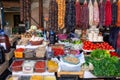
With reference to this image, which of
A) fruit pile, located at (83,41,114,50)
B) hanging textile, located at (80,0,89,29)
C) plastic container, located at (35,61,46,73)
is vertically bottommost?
plastic container, located at (35,61,46,73)

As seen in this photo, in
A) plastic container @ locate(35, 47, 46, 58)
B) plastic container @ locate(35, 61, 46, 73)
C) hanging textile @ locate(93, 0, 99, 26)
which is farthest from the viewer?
hanging textile @ locate(93, 0, 99, 26)

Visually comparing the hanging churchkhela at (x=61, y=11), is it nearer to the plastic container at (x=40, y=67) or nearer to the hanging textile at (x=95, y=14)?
the hanging textile at (x=95, y=14)

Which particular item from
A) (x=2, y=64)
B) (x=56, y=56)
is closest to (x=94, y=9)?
(x=56, y=56)

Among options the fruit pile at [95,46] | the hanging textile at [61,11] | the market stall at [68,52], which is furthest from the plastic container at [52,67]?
the hanging textile at [61,11]

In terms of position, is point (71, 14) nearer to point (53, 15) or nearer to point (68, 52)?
point (53, 15)

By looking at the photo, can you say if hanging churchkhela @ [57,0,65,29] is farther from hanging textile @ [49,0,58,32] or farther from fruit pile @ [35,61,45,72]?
fruit pile @ [35,61,45,72]

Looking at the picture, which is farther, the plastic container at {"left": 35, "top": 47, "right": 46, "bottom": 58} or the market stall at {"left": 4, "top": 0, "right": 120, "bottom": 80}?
the plastic container at {"left": 35, "top": 47, "right": 46, "bottom": 58}

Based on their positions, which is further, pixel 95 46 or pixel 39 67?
pixel 95 46

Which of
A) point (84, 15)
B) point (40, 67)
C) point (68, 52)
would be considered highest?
point (84, 15)

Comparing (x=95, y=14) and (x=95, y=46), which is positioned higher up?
(x=95, y=14)

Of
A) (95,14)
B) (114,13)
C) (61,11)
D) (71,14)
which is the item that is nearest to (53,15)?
(61,11)

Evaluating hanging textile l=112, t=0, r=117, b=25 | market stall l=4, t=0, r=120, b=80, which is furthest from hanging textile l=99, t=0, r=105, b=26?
hanging textile l=112, t=0, r=117, b=25

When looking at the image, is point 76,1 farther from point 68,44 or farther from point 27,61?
point 27,61

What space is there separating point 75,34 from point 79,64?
8.98ft
